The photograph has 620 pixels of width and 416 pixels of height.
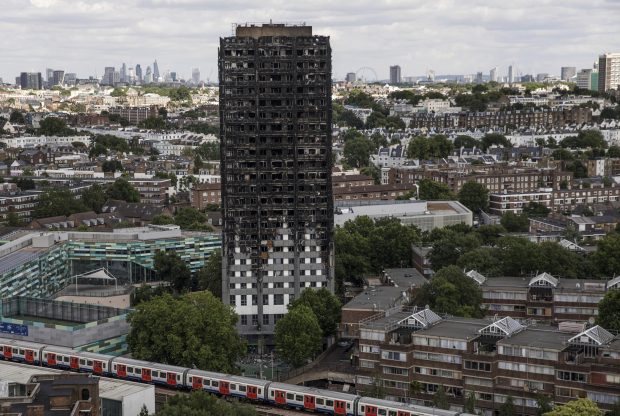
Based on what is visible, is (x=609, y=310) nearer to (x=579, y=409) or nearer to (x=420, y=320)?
(x=420, y=320)

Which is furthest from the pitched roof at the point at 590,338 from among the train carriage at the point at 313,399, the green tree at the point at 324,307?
the green tree at the point at 324,307

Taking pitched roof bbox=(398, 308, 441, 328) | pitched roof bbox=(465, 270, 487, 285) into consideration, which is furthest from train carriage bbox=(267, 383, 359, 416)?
pitched roof bbox=(465, 270, 487, 285)

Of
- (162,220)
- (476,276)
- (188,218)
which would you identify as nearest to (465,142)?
(188,218)

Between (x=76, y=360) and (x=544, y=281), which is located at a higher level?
(x=544, y=281)

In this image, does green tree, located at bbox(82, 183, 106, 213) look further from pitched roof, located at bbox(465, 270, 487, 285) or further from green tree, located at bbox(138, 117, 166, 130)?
green tree, located at bbox(138, 117, 166, 130)

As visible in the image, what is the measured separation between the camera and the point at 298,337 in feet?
148

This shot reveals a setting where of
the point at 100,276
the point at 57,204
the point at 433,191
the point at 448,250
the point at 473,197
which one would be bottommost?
the point at 100,276

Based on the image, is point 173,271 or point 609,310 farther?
point 173,271

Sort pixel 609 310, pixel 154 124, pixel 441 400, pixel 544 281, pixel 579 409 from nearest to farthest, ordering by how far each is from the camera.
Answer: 1. pixel 579 409
2. pixel 441 400
3. pixel 609 310
4. pixel 544 281
5. pixel 154 124

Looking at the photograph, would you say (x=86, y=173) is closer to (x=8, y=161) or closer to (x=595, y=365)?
(x=8, y=161)

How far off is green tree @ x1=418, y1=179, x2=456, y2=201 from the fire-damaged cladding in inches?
1521

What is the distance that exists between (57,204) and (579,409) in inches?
2387

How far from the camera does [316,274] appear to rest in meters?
52.6

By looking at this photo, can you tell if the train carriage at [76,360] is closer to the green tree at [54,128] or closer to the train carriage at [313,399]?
the train carriage at [313,399]
